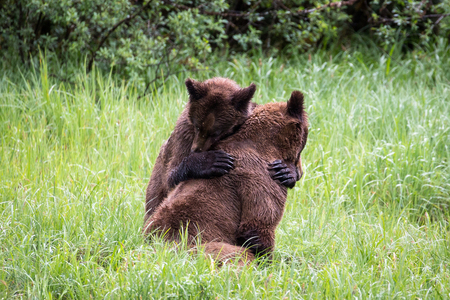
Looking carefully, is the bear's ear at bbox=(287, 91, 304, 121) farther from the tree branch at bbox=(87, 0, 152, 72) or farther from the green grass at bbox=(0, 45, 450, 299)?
the tree branch at bbox=(87, 0, 152, 72)

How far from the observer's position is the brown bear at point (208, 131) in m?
3.37

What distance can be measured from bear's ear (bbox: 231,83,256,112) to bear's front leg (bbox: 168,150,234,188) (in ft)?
1.31

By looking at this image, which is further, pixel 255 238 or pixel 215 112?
pixel 215 112

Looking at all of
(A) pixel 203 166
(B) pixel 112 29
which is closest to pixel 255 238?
(A) pixel 203 166

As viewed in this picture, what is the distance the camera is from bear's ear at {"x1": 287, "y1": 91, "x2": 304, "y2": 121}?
3.48m

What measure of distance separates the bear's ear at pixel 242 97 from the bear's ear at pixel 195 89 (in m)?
0.24

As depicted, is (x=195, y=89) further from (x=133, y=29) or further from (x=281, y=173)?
(x=133, y=29)

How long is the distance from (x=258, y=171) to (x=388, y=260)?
56.4 inches

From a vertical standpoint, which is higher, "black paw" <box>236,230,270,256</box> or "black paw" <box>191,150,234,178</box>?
"black paw" <box>191,150,234,178</box>

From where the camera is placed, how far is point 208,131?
354cm

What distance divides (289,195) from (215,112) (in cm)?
211

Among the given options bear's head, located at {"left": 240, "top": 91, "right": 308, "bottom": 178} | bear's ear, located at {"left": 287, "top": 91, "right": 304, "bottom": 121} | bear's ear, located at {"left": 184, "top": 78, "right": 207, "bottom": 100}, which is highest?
bear's ear, located at {"left": 184, "top": 78, "right": 207, "bottom": 100}

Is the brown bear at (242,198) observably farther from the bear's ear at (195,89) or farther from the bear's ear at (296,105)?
the bear's ear at (195,89)

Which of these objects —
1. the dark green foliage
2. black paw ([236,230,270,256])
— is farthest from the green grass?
the dark green foliage
